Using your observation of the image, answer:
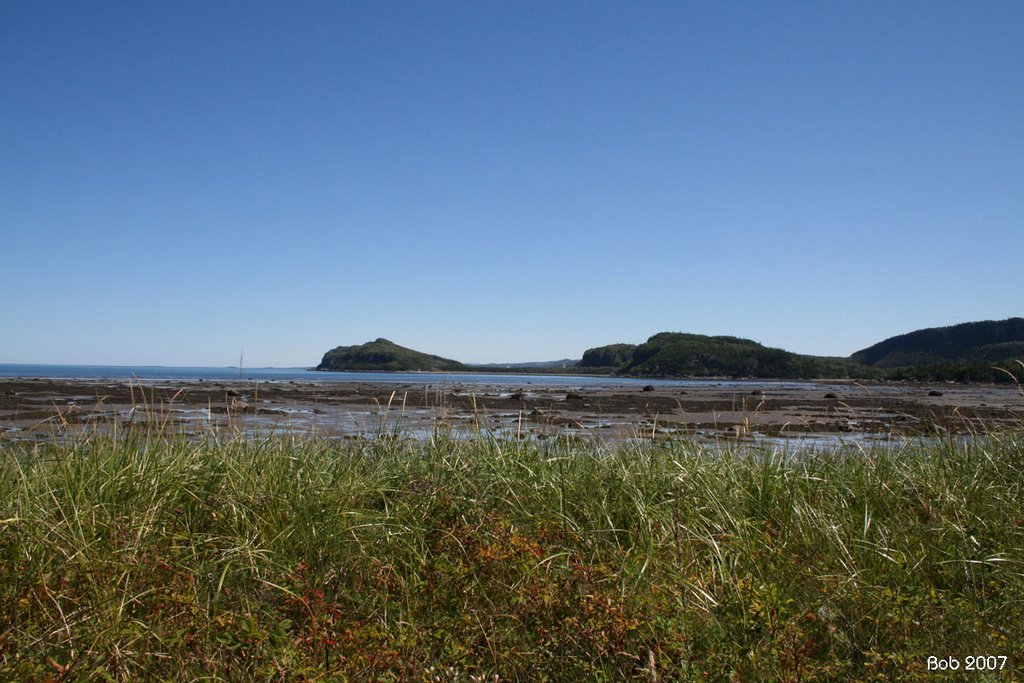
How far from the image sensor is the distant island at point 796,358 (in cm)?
10462

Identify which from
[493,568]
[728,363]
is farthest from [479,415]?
[728,363]

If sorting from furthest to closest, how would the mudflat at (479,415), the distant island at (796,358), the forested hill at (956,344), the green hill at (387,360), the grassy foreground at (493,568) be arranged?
1. the green hill at (387,360)
2. the forested hill at (956,344)
3. the distant island at (796,358)
4. the mudflat at (479,415)
5. the grassy foreground at (493,568)

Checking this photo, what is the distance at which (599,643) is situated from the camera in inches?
132

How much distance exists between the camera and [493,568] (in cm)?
418

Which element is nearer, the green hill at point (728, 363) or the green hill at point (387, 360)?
the green hill at point (728, 363)

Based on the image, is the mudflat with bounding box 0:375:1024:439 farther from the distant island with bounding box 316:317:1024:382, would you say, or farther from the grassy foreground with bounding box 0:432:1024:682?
the distant island with bounding box 316:317:1024:382

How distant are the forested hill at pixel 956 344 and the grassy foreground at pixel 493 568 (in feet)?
488

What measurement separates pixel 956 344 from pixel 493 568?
583ft

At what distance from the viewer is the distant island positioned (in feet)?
343

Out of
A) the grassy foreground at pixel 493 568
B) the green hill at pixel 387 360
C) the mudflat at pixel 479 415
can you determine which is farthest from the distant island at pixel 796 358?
the grassy foreground at pixel 493 568

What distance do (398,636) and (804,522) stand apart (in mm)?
3026

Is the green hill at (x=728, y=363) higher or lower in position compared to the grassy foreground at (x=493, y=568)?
higher

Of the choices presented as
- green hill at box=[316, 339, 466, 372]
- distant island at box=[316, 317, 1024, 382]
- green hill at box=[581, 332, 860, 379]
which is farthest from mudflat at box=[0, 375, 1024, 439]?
green hill at box=[316, 339, 466, 372]

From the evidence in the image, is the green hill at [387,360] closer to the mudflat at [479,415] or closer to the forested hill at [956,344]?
the forested hill at [956,344]
